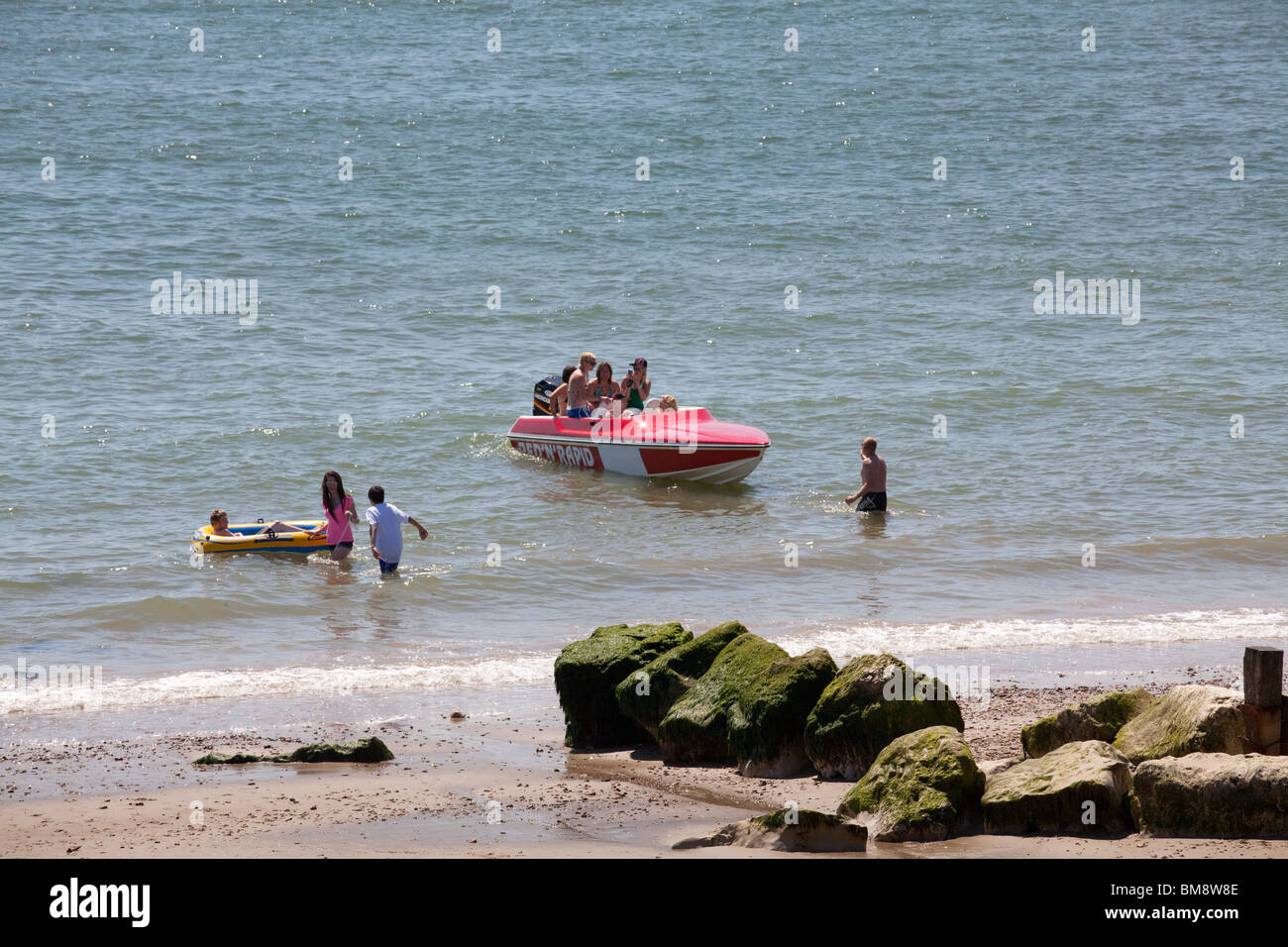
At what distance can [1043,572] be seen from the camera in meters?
14.6

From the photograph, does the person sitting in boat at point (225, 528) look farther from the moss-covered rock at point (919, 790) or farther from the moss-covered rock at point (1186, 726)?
the moss-covered rock at point (1186, 726)

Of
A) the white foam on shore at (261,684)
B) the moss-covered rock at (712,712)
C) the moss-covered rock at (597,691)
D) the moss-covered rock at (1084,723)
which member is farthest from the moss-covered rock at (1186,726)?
the white foam on shore at (261,684)

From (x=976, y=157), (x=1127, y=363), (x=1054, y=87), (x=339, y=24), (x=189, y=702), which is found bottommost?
(x=189, y=702)

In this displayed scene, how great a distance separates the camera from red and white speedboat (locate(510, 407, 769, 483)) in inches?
703

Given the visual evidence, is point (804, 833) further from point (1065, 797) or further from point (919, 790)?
point (1065, 797)

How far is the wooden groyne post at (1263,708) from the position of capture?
7.12 metres

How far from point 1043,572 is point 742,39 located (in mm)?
33176

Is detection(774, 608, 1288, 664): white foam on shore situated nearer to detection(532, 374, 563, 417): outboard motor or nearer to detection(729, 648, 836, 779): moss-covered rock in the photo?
detection(729, 648, 836, 779): moss-covered rock

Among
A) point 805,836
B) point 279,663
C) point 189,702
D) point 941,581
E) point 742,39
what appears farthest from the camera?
point 742,39

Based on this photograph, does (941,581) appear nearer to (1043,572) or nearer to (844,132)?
(1043,572)

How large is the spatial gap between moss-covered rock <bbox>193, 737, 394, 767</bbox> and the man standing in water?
29.8 feet
